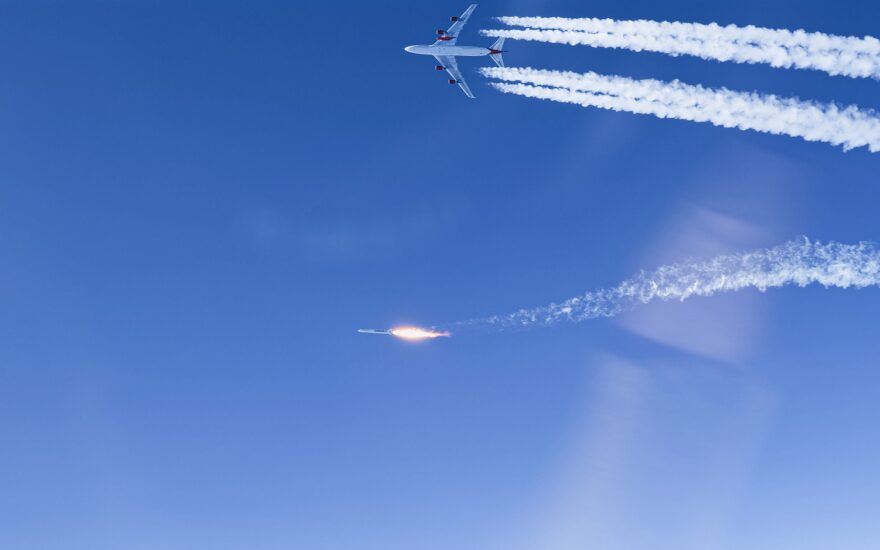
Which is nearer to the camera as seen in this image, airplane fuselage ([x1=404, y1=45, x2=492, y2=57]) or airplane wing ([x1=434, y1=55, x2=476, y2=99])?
airplane fuselage ([x1=404, y1=45, x2=492, y2=57])

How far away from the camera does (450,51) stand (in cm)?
8238

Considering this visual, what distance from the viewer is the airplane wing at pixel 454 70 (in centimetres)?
8644

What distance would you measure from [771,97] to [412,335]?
40033mm

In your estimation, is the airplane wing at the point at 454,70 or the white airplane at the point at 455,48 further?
the airplane wing at the point at 454,70

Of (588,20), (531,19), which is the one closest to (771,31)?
(588,20)

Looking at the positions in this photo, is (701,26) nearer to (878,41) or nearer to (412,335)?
(878,41)

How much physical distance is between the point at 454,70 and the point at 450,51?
5.53 meters

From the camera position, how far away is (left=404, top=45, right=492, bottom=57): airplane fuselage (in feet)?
266

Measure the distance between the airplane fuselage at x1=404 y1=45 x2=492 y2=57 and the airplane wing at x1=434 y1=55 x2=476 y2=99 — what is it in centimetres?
224

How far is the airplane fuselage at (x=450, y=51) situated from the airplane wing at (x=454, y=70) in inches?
88.1

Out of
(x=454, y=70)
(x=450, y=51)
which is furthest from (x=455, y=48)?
(x=454, y=70)

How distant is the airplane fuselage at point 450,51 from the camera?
8112cm

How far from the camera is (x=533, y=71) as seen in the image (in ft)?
228

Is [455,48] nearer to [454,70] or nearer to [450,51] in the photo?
[450,51]
